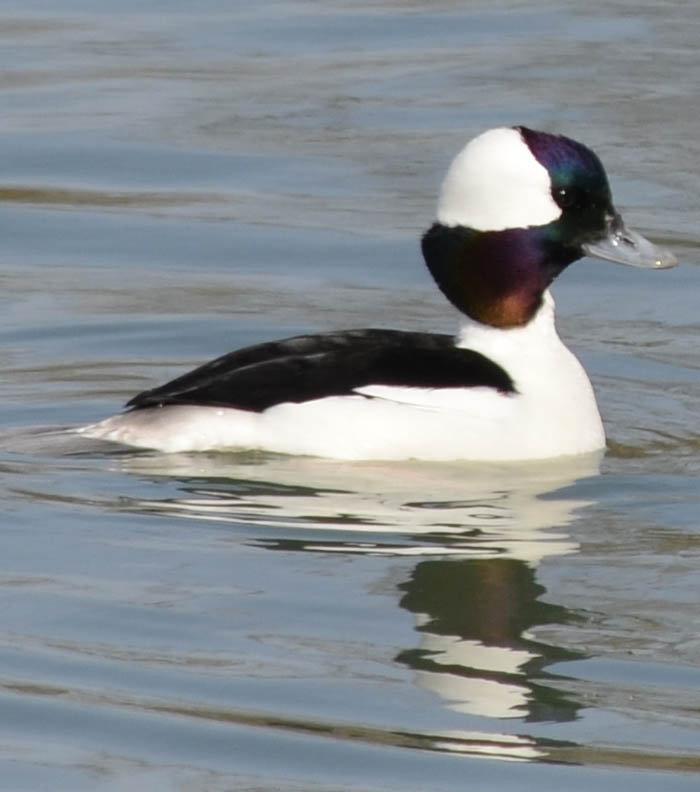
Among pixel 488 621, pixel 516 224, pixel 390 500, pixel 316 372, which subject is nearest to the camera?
pixel 488 621

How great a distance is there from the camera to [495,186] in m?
8.09

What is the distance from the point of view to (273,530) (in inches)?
290

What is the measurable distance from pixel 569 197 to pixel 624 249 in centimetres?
33

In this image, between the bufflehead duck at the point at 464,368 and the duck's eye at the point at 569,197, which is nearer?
the bufflehead duck at the point at 464,368

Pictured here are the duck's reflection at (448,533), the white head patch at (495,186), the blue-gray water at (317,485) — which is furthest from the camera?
the white head patch at (495,186)

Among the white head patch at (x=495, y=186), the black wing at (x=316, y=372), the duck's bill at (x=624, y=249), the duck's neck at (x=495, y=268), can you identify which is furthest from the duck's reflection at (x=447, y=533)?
the white head patch at (x=495, y=186)

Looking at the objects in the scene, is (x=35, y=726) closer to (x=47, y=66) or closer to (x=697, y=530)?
(x=697, y=530)

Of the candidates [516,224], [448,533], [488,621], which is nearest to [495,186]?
[516,224]

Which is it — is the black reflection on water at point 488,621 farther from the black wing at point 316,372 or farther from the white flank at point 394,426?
the black wing at point 316,372

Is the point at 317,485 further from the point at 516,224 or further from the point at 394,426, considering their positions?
the point at 516,224

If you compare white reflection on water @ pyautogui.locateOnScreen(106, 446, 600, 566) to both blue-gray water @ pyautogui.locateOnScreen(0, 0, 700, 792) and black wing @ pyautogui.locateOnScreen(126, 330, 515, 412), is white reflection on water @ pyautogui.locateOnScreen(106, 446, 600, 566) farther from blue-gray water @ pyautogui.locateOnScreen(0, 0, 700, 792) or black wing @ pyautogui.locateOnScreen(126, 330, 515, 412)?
black wing @ pyautogui.locateOnScreen(126, 330, 515, 412)

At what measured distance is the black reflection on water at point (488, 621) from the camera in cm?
602

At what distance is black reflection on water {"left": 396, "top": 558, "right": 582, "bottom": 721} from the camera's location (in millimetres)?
6023

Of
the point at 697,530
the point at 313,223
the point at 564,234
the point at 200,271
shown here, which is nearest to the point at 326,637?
the point at 697,530
